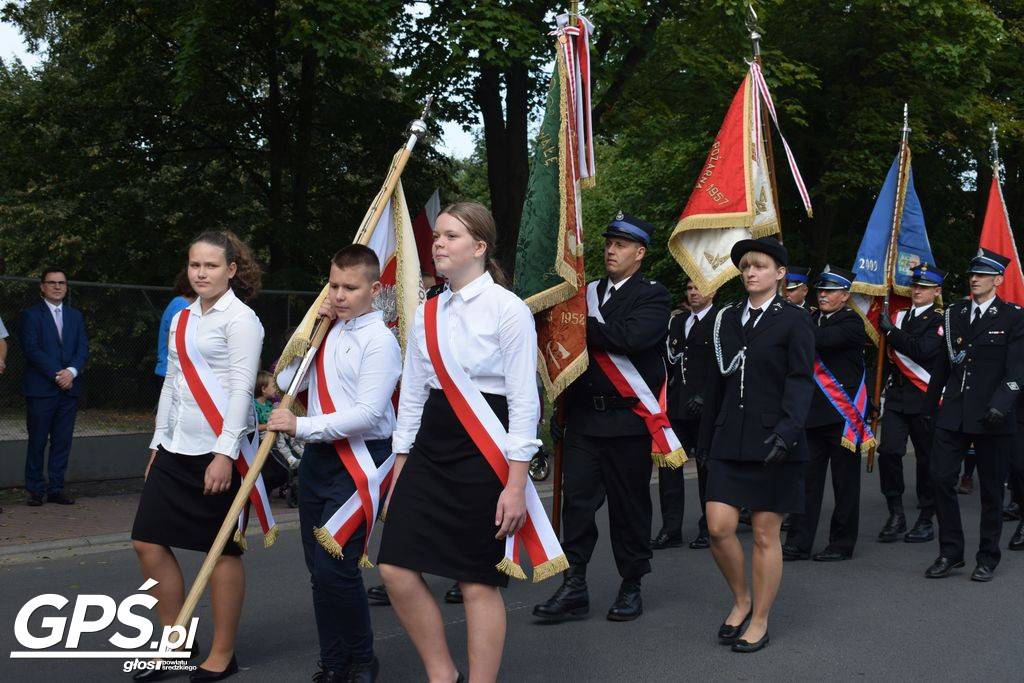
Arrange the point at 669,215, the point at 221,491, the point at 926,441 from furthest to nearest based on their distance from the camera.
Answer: the point at 669,215, the point at 926,441, the point at 221,491

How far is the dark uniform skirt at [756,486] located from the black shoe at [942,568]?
2.17 metres

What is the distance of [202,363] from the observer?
5.01 metres

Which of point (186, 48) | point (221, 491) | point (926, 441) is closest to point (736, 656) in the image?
point (221, 491)

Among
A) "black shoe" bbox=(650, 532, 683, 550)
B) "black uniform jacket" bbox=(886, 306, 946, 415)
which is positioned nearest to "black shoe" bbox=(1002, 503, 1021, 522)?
"black uniform jacket" bbox=(886, 306, 946, 415)

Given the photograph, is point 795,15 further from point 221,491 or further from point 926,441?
point 221,491

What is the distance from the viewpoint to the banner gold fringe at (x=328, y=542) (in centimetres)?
473

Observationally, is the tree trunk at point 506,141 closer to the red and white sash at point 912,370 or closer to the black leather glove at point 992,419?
the red and white sash at point 912,370

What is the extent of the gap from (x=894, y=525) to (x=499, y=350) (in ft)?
18.9

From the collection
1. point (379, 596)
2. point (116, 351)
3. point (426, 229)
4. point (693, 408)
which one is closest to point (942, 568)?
point (693, 408)

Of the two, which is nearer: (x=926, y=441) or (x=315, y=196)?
(x=926, y=441)

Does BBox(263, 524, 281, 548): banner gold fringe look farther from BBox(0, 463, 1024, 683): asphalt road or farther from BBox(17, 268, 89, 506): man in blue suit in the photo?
BBox(17, 268, 89, 506): man in blue suit

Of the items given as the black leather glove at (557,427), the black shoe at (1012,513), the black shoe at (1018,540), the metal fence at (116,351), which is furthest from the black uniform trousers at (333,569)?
the black shoe at (1012,513)

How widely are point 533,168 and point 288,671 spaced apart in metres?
2.74

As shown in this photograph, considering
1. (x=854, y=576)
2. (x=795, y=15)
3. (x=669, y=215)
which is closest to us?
(x=854, y=576)
